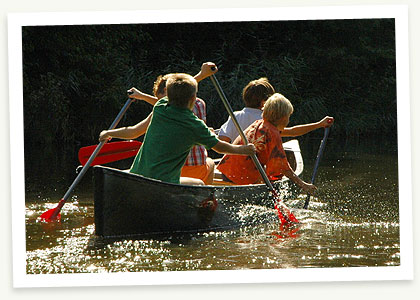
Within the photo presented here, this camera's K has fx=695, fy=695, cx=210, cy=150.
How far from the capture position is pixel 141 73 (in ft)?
42.7

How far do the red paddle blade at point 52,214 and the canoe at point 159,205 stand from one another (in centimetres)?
71

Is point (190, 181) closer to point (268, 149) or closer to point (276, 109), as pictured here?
point (268, 149)

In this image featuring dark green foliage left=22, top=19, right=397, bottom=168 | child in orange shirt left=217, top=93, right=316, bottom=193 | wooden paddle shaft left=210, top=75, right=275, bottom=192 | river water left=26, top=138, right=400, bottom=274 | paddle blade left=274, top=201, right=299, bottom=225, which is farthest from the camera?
dark green foliage left=22, top=19, right=397, bottom=168

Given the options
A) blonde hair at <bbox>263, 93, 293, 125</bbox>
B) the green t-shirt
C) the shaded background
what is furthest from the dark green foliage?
the green t-shirt

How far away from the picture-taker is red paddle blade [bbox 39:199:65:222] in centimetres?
509

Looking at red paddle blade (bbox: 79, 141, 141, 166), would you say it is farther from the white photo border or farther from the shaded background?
the shaded background

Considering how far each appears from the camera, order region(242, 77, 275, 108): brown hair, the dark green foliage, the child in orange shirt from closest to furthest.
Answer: the child in orange shirt
region(242, 77, 275, 108): brown hair
the dark green foliage

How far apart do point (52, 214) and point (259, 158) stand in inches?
62.9

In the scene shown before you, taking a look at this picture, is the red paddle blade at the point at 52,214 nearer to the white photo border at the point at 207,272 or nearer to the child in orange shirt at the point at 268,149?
the white photo border at the point at 207,272

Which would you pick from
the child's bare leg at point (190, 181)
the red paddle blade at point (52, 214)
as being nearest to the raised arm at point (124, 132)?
the child's bare leg at point (190, 181)

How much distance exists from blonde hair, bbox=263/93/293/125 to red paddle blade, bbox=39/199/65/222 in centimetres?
165

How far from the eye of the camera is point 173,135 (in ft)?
14.6

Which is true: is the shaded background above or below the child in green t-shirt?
above
